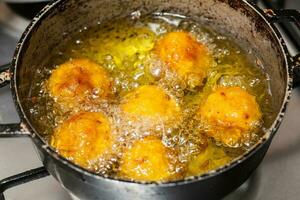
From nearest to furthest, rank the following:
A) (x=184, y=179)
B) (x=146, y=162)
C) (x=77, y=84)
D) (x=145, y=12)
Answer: (x=184, y=179), (x=146, y=162), (x=77, y=84), (x=145, y=12)

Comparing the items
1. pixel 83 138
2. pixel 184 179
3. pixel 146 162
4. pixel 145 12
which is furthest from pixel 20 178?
pixel 145 12

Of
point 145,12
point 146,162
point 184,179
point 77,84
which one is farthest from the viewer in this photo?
point 145,12

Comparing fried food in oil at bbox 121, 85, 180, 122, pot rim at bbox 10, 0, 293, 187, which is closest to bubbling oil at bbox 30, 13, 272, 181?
fried food in oil at bbox 121, 85, 180, 122

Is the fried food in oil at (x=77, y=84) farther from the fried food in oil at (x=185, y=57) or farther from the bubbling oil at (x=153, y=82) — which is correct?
the fried food in oil at (x=185, y=57)

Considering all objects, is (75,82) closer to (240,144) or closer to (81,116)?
(81,116)

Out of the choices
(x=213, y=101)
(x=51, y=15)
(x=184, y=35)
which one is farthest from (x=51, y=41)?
(x=213, y=101)

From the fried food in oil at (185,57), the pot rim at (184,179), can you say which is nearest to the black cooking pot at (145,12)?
the pot rim at (184,179)

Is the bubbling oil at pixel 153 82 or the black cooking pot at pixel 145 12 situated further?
the bubbling oil at pixel 153 82

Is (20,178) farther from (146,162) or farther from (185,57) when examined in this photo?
(185,57)

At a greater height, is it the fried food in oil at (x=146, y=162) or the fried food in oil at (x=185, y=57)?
the fried food in oil at (x=185, y=57)
